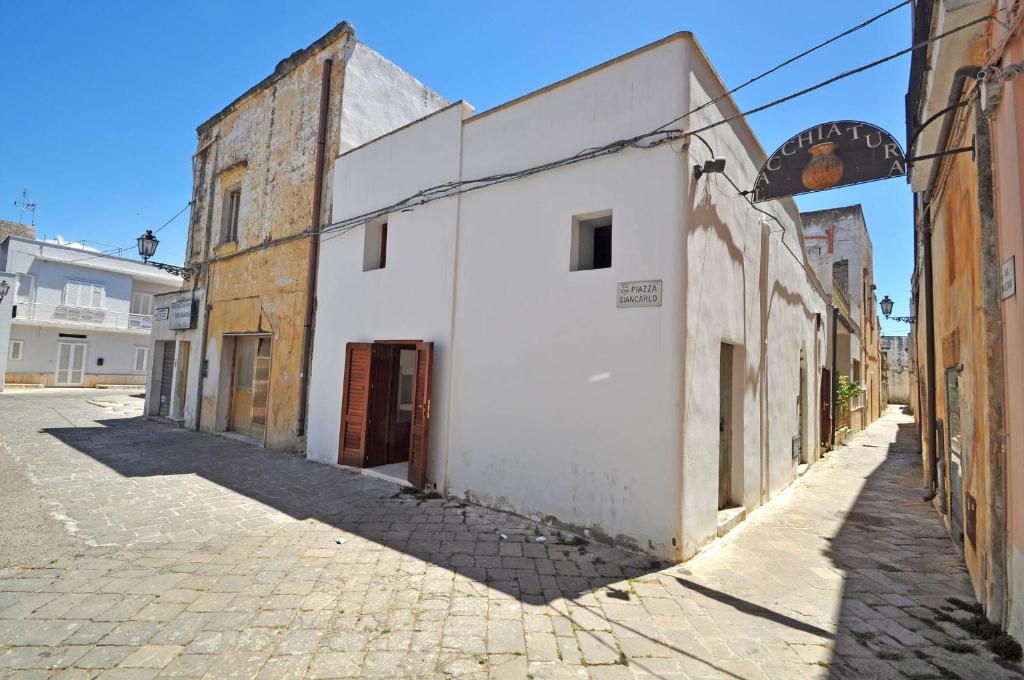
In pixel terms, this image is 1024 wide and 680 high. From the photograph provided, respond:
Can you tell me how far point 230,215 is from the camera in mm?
12047

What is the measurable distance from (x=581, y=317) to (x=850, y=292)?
16.2m

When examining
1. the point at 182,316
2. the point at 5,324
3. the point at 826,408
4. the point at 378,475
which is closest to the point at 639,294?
the point at 378,475

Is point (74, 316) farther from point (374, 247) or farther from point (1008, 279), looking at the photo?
point (1008, 279)

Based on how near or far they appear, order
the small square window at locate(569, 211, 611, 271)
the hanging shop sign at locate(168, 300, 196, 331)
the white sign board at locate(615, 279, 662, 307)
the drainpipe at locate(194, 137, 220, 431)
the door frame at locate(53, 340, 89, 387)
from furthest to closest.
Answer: the door frame at locate(53, 340, 89, 387) → the hanging shop sign at locate(168, 300, 196, 331) → the drainpipe at locate(194, 137, 220, 431) → the small square window at locate(569, 211, 611, 271) → the white sign board at locate(615, 279, 662, 307)

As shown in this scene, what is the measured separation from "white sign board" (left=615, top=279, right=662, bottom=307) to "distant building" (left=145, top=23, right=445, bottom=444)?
6.28 m

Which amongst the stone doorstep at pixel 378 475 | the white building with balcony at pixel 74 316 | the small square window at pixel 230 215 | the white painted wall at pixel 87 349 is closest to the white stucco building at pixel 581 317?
the stone doorstep at pixel 378 475

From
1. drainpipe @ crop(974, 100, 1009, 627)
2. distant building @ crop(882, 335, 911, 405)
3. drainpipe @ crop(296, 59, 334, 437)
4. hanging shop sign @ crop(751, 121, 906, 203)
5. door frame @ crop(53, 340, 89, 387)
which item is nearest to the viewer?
drainpipe @ crop(974, 100, 1009, 627)

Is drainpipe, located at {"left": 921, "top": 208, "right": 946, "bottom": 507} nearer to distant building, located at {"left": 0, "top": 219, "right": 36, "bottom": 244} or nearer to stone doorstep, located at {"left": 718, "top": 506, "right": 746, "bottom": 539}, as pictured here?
stone doorstep, located at {"left": 718, "top": 506, "right": 746, "bottom": 539}

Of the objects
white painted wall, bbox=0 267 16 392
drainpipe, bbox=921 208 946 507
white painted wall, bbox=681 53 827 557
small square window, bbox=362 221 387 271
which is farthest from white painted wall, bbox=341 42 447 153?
white painted wall, bbox=0 267 16 392

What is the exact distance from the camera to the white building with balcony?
875 inches

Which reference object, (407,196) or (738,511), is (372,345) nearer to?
(407,196)

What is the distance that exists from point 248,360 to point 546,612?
32.0 ft

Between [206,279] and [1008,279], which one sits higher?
[206,279]

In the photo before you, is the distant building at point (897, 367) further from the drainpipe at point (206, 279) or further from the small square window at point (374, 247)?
the drainpipe at point (206, 279)
